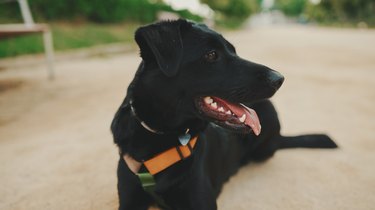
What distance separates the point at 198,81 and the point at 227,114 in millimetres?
240

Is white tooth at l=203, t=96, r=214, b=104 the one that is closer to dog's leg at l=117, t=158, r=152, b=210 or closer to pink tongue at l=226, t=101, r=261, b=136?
pink tongue at l=226, t=101, r=261, b=136

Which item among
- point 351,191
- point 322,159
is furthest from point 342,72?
point 351,191

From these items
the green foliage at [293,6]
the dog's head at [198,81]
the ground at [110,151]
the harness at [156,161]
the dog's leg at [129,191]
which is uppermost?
the dog's head at [198,81]

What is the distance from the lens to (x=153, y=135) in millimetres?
2008

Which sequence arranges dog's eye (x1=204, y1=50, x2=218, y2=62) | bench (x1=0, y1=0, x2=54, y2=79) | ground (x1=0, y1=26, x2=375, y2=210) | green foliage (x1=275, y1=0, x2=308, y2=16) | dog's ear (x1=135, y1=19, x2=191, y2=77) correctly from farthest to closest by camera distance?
green foliage (x1=275, y1=0, x2=308, y2=16), bench (x1=0, y1=0, x2=54, y2=79), ground (x1=0, y1=26, x2=375, y2=210), dog's eye (x1=204, y1=50, x2=218, y2=62), dog's ear (x1=135, y1=19, x2=191, y2=77)

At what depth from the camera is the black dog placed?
1895mm

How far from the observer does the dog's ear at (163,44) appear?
1.80 metres

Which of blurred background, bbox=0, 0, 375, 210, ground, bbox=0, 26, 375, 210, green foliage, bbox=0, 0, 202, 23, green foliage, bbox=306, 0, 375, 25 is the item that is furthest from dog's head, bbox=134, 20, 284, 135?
green foliage, bbox=306, 0, 375, 25

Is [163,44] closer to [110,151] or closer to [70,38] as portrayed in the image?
[110,151]

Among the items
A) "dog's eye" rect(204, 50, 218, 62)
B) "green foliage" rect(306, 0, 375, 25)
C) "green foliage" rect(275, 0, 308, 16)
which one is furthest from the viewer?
"green foliage" rect(275, 0, 308, 16)

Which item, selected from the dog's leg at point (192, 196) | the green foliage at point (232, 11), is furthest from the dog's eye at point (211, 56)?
the green foliage at point (232, 11)

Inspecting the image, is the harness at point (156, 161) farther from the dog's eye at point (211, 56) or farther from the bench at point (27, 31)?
the bench at point (27, 31)

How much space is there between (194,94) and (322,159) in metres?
1.60

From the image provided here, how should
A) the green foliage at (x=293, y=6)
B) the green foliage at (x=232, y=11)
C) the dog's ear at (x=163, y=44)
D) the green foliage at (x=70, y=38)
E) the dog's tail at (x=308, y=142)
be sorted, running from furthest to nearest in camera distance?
the green foliage at (x=293, y=6)
the green foliage at (x=232, y=11)
the green foliage at (x=70, y=38)
the dog's tail at (x=308, y=142)
the dog's ear at (x=163, y=44)
